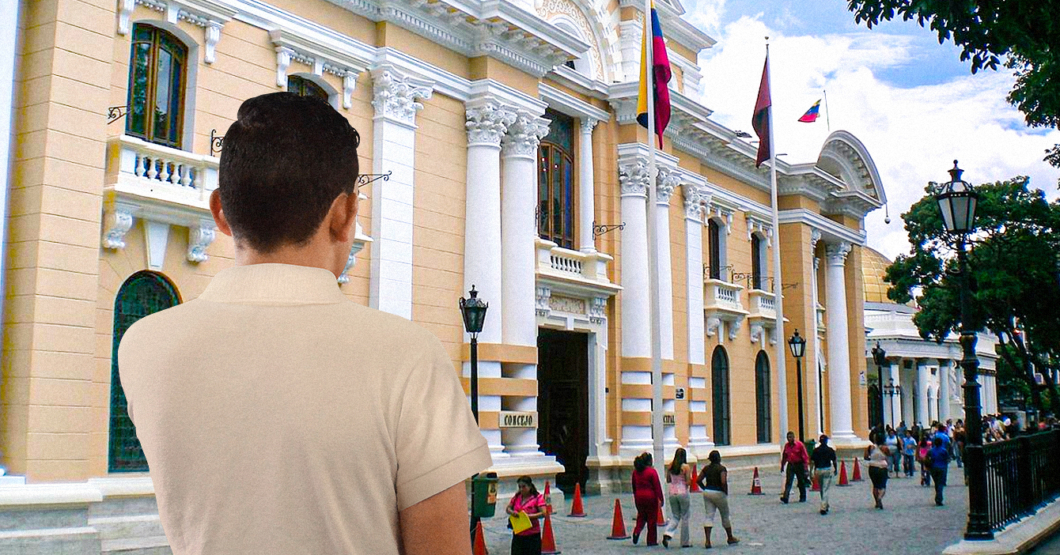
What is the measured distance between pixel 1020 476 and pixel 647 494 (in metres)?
6.00

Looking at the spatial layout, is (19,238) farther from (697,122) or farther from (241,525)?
(697,122)

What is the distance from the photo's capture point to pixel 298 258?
168 cm

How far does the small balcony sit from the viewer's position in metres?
29.5

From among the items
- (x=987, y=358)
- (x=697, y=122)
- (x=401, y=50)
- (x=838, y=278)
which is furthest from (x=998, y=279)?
(x=987, y=358)

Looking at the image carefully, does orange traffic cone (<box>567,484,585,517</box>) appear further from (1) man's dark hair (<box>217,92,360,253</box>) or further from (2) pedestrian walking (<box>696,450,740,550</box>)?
(1) man's dark hair (<box>217,92,360,253</box>)

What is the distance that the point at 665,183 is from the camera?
2619cm

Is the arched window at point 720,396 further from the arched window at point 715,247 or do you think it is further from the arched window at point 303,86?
the arched window at point 303,86

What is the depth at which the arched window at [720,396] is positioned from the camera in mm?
29859

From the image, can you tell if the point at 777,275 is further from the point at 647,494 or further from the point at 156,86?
the point at 156,86

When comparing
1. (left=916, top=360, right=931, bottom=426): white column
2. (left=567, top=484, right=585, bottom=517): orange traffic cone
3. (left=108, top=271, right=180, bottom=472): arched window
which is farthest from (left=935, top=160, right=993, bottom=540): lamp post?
(left=916, top=360, right=931, bottom=426): white column

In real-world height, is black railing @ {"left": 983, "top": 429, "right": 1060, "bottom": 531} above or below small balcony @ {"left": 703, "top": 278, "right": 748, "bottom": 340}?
below

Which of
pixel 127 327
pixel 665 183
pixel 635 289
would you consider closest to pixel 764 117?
pixel 665 183

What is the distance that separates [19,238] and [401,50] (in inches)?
323

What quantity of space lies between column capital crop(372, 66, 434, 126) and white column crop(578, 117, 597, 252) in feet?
22.3
